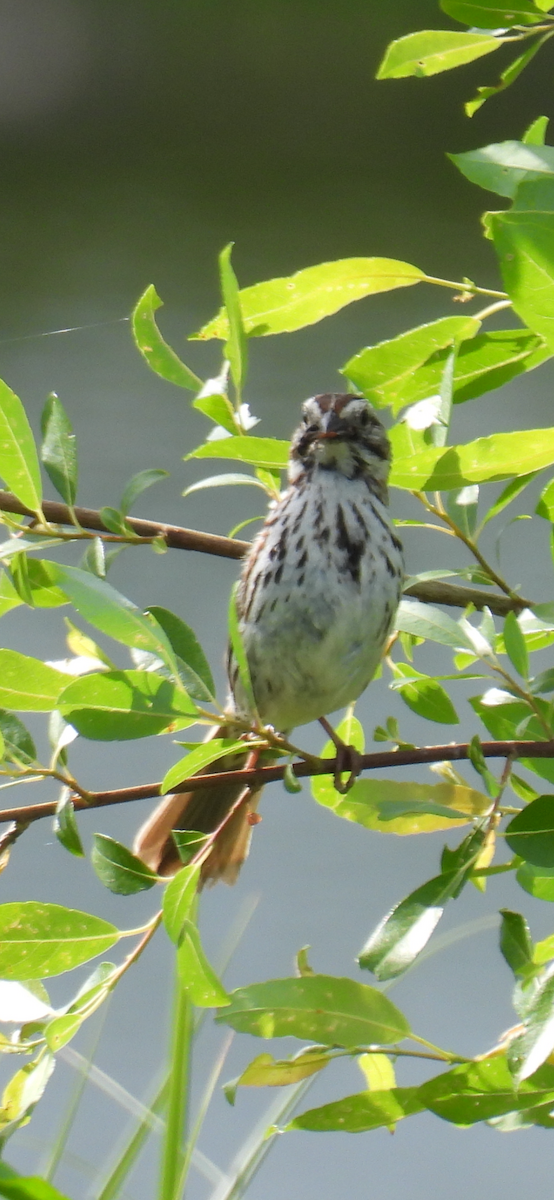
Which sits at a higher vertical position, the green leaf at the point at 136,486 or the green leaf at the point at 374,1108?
the green leaf at the point at 136,486

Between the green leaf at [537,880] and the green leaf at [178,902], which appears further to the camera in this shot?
the green leaf at [537,880]

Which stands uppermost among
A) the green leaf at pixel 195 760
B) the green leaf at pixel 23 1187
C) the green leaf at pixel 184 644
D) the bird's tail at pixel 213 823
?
the green leaf at pixel 23 1187

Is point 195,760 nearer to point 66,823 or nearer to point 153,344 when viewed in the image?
point 66,823

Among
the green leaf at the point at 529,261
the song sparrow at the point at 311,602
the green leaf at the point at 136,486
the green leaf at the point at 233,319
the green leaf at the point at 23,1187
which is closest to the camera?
the green leaf at the point at 23,1187

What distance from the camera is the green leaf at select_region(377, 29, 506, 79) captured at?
0.79 metres

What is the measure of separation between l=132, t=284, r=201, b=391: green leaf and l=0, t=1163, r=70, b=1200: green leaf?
598 millimetres

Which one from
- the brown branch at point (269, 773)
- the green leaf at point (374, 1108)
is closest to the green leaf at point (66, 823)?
the brown branch at point (269, 773)

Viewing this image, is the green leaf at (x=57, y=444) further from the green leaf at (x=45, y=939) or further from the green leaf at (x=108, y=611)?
the green leaf at (x=45, y=939)

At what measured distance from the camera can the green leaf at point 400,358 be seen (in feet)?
2.78

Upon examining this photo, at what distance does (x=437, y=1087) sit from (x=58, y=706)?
0.32m

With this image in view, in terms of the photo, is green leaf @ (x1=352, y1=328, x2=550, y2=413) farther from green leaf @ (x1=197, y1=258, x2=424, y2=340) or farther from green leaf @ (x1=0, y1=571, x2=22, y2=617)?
green leaf @ (x1=0, y1=571, x2=22, y2=617)

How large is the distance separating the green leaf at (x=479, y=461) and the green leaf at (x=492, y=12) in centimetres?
26

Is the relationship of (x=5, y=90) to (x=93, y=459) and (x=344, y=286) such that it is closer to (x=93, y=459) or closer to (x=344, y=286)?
(x=93, y=459)

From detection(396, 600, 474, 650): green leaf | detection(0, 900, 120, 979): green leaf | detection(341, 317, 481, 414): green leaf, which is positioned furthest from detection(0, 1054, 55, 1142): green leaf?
detection(341, 317, 481, 414): green leaf
